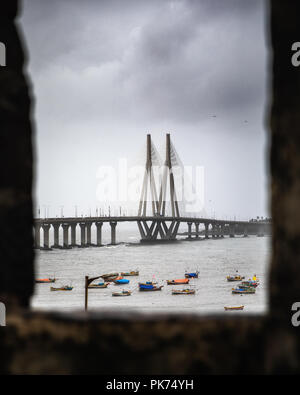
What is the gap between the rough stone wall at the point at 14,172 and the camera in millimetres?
1043

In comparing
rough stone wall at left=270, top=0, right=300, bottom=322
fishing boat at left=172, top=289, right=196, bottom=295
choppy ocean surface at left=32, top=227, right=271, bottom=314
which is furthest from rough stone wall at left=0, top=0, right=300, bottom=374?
fishing boat at left=172, top=289, right=196, bottom=295

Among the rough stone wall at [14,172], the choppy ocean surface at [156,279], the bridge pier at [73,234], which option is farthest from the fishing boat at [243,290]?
the bridge pier at [73,234]

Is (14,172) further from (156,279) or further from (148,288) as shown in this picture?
(156,279)

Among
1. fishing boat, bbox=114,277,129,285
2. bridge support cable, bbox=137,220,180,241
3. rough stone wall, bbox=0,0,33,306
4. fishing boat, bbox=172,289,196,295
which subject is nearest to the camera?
rough stone wall, bbox=0,0,33,306

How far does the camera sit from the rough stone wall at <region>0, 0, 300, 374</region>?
0.89 metres

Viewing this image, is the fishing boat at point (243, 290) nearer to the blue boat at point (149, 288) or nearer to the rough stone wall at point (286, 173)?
the blue boat at point (149, 288)

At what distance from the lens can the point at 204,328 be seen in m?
0.94

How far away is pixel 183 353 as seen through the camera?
94cm

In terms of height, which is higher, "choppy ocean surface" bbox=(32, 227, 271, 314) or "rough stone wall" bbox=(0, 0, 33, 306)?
"rough stone wall" bbox=(0, 0, 33, 306)

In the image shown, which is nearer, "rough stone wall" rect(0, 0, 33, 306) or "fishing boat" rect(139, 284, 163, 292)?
"rough stone wall" rect(0, 0, 33, 306)

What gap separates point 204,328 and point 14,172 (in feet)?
1.73

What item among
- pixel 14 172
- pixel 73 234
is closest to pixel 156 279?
pixel 73 234

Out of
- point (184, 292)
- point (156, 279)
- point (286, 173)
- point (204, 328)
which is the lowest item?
point (156, 279)

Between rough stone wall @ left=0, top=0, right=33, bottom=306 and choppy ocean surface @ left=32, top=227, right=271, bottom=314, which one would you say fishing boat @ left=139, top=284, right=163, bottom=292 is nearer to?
choppy ocean surface @ left=32, top=227, right=271, bottom=314
